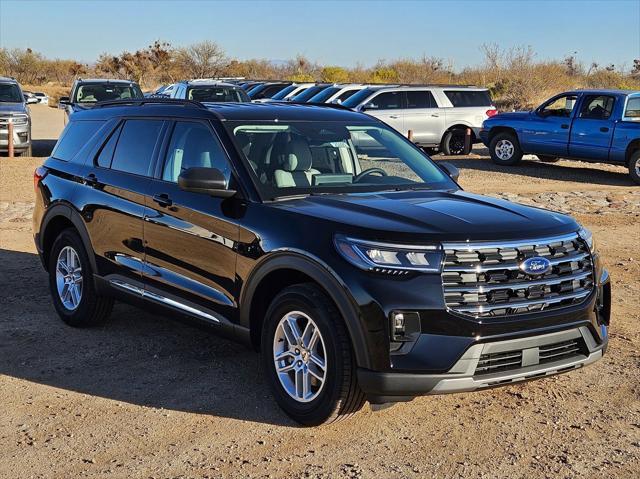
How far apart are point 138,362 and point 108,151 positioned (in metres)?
1.65

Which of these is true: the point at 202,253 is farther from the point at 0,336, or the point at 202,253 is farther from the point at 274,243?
the point at 0,336

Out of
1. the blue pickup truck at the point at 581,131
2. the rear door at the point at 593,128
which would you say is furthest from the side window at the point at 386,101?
the rear door at the point at 593,128

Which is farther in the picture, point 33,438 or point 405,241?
point 33,438

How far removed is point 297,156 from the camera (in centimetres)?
560

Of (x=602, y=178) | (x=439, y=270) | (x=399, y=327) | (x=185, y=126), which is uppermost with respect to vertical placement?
(x=185, y=126)

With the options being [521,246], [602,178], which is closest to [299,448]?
[521,246]

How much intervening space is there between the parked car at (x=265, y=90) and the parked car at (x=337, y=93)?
444cm

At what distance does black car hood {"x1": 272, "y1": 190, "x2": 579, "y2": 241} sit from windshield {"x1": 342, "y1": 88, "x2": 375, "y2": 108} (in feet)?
54.3

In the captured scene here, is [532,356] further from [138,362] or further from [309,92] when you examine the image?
[309,92]

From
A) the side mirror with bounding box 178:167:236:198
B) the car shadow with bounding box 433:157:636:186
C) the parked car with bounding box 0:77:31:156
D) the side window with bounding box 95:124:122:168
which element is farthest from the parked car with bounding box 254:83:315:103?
the side mirror with bounding box 178:167:236:198

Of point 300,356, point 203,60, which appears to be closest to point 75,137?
point 300,356

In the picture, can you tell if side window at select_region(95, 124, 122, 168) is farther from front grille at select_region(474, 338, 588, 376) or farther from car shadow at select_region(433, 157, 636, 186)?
car shadow at select_region(433, 157, 636, 186)

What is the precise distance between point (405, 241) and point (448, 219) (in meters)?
0.39

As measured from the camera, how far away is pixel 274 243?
484cm
